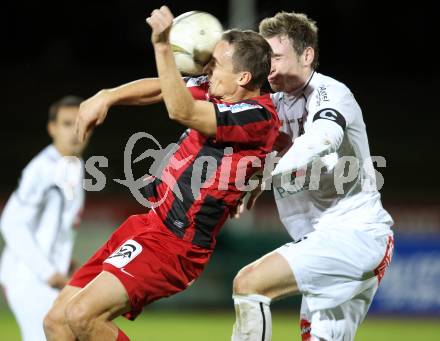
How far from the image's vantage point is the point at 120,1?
76.5 feet

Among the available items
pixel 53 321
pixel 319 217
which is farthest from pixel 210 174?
pixel 53 321

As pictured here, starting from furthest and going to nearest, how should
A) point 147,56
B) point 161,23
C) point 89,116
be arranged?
point 147,56 < point 89,116 < point 161,23

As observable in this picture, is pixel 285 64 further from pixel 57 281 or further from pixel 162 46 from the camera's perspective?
pixel 57 281

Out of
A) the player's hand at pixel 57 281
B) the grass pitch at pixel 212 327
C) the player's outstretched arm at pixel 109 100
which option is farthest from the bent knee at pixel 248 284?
Answer: the grass pitch at pixel 212 327

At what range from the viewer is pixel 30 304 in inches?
269

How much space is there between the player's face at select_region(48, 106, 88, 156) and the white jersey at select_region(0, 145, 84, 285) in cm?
12

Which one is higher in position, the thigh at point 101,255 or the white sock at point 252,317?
the thigh at point 101,255

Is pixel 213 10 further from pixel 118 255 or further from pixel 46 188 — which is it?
pixel 118 255

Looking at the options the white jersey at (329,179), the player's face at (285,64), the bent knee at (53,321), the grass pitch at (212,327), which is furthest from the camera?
the grass pitch at (212,327)

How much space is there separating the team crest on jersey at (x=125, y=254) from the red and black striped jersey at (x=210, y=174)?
0.24 metres

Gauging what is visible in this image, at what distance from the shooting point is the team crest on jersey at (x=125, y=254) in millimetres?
4977

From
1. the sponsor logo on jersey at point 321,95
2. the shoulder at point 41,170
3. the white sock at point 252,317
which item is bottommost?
the white sock at point 252,317

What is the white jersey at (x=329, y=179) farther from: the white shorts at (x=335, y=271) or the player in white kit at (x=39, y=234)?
the player in white kit at (x=39, y=234)

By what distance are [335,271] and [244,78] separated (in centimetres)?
133
